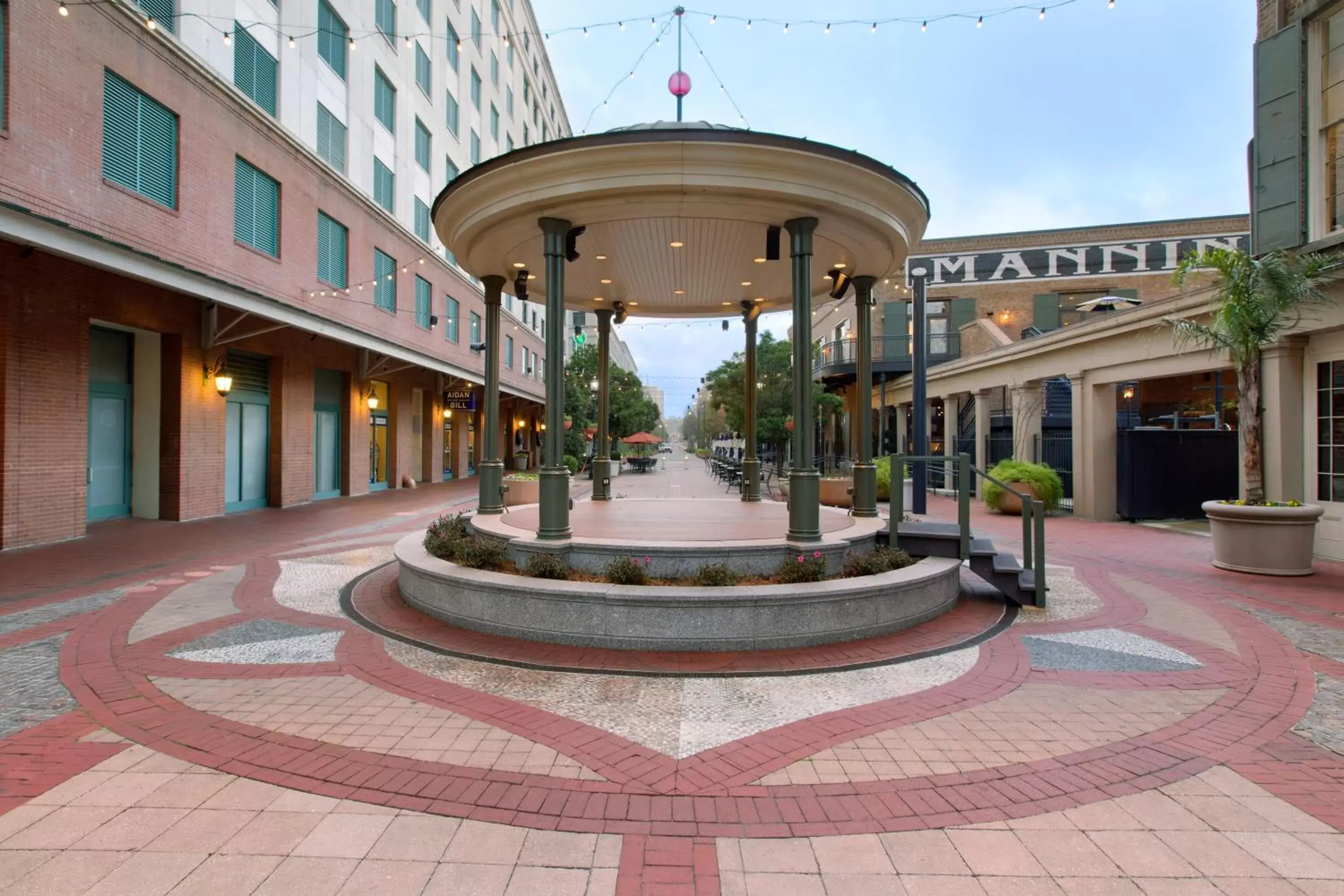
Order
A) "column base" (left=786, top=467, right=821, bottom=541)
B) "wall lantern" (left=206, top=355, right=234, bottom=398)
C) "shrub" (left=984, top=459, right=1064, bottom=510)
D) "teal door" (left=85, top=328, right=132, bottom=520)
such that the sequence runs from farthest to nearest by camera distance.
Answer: "shrub" (left=984, top=459, right=1064, bottom=510) → "wall lantern" (left=206, top=355, right=234, bottom=398) → "teal door" (left=85, top=328, right=132, bottom=520) → "column base" (left=786, top=467, right=821, bottom=541)

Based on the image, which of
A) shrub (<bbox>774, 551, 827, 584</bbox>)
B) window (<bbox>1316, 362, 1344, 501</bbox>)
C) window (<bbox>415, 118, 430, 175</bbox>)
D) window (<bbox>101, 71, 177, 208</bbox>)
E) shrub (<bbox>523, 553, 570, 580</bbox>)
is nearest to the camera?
shrub (<bbox>774, 551, 827, 584</bbox>)

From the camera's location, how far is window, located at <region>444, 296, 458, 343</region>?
2505 centimetres

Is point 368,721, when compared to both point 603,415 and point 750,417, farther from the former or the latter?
point 750,417

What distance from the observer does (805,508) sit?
6242 millimetres

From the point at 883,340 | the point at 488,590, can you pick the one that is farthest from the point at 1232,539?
the point at 883,340

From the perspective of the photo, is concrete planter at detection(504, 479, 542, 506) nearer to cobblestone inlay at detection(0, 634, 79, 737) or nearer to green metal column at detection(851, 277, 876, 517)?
green metal column at detection(851, 277, 876, 517)

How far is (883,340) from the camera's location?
1150 inches

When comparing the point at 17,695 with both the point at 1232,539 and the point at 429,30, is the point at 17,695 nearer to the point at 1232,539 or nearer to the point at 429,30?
the point at 1232,539

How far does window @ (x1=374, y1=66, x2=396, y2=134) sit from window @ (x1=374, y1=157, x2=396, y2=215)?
1295 millimetres

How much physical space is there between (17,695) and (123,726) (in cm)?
114

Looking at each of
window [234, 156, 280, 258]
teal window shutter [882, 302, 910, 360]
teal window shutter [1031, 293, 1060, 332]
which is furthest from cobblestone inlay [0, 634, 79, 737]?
teal window shutter [1031, 293, 1060, 332]

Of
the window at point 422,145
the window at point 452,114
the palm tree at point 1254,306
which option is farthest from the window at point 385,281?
the palm tree at point 1254,306

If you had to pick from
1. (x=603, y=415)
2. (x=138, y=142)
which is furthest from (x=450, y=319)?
(x=603, y=415)

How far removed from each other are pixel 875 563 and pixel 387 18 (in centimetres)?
2276
